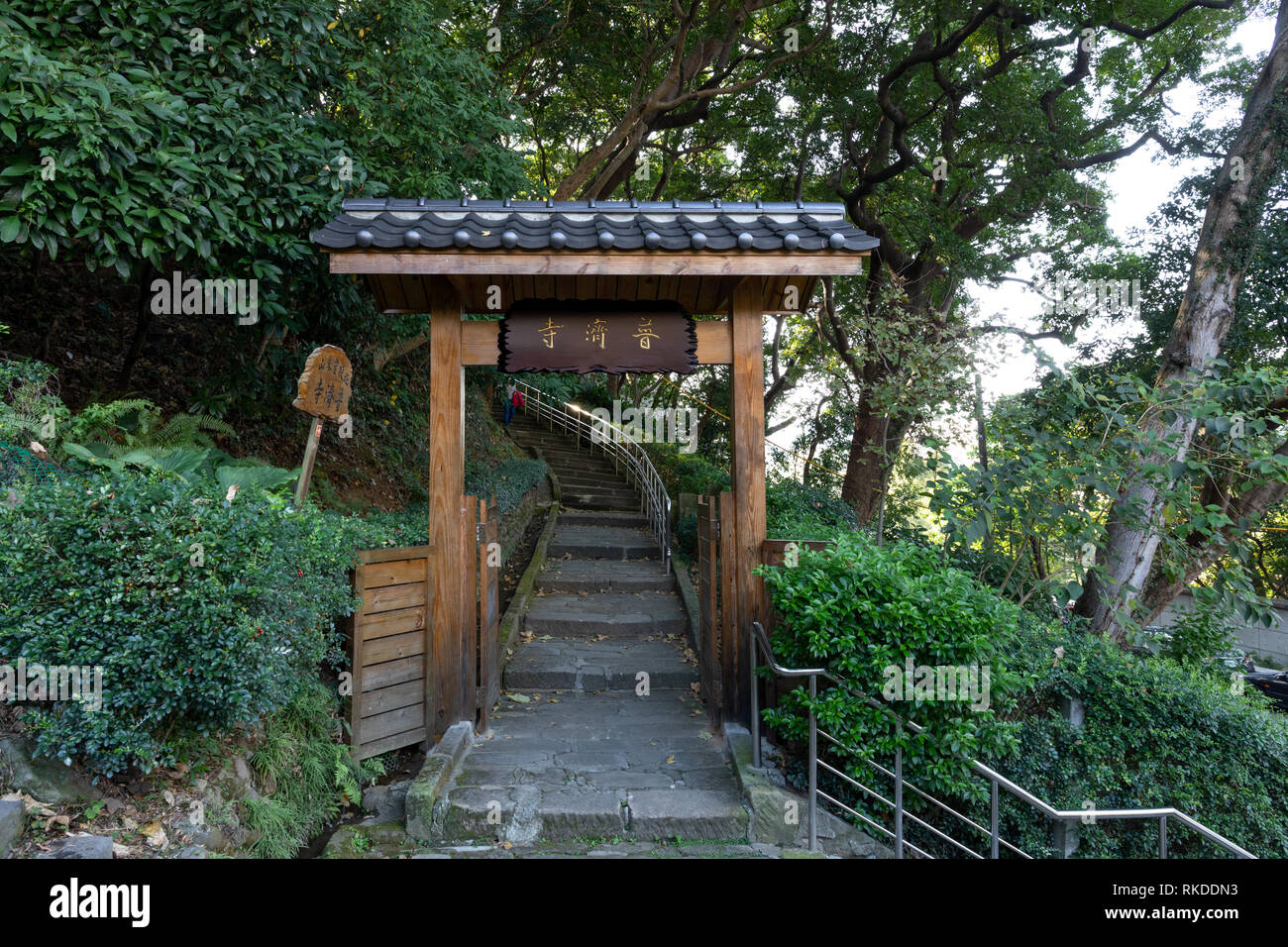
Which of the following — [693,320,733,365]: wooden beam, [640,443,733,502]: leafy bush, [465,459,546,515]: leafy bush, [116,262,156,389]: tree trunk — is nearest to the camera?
[693,320,733,365]: wooden beam

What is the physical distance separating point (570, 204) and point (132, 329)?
235 inches

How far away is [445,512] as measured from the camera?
479cm

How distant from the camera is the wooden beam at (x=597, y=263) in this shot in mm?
4266

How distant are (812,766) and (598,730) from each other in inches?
71.5

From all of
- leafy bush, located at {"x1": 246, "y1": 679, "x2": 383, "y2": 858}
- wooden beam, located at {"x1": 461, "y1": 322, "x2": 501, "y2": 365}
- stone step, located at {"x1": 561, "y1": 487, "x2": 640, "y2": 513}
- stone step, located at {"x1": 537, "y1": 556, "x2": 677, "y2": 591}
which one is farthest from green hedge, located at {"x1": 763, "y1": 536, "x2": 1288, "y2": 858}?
stone step, located at {"x1": 561, "y1": 487, "x2": 640, "y2": 513}

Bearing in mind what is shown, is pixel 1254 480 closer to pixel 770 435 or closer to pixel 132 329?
pixel 132 329

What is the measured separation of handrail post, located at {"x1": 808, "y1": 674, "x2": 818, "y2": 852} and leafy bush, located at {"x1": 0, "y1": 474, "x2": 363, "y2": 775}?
2989 mm

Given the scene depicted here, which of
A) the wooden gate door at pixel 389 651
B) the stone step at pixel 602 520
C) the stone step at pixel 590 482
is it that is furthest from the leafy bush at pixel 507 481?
the wooden gate door at pixel 389 651

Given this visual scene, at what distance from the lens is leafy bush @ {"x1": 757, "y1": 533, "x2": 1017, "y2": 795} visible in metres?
3.84

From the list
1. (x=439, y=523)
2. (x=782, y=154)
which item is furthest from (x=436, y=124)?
(x=782, y=154)

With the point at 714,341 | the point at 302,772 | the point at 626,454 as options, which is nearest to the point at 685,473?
the point at 626,454

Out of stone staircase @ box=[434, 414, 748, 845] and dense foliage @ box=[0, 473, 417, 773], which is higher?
dense foliage @ box=[0, 473, 417, 773]

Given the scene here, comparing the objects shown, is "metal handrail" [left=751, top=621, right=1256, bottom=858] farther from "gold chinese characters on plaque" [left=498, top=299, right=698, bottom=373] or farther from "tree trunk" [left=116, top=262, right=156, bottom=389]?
"tree trunk" [left=116, top=262, right=156, bottom=389]

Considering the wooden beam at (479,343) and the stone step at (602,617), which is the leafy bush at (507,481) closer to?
the stone step at (602,617)
